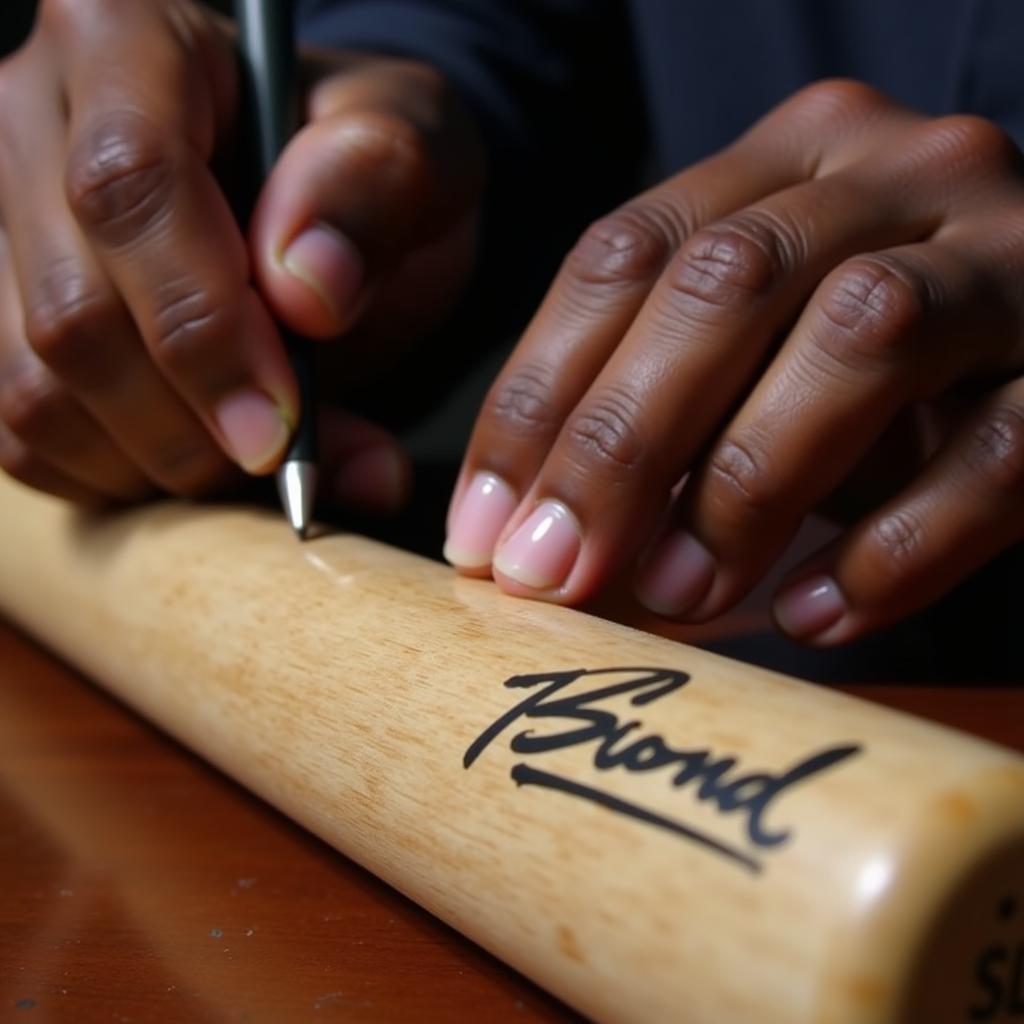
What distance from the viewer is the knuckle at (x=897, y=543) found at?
551mm

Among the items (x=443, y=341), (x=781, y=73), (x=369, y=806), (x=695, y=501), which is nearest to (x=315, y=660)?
(x=369, y=806)

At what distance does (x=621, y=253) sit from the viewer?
0.58m

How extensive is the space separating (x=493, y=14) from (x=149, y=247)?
2.62 ft

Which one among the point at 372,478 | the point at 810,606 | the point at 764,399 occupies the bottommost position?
the point at 372,478

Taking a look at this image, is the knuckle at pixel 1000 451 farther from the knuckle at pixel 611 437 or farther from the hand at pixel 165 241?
the hand at pixel 165 241

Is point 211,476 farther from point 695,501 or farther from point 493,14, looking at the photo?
point 493,14

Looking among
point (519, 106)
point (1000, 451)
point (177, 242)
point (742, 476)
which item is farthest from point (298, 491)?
point (519, 106)

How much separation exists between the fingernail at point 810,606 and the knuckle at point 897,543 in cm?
3

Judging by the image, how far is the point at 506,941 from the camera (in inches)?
14.4

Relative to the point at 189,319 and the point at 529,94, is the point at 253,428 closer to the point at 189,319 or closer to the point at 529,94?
the point at 189,319

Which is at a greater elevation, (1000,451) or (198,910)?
(1000,451)

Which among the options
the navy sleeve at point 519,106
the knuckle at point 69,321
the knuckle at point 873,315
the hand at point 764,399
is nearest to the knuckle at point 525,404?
the hand at point 764,399
